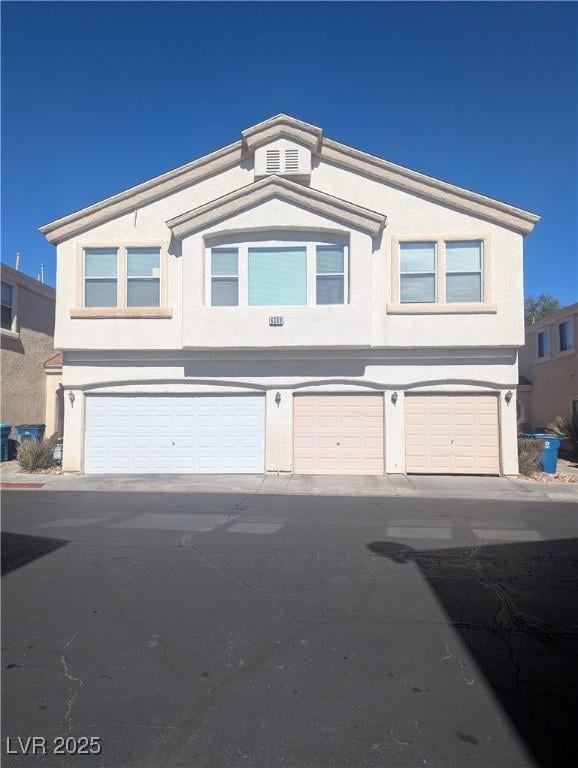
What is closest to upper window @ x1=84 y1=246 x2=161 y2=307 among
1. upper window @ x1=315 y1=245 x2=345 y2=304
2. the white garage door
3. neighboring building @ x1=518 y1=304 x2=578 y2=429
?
the white garage door

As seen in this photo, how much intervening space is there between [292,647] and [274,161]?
13.9 meters

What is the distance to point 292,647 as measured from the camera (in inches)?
177

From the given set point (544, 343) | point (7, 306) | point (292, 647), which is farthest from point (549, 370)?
point (292, 647)

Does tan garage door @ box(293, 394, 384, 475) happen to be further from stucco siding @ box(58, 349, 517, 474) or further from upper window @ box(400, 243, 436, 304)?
upper window @ box(400, 243, 436, 304)

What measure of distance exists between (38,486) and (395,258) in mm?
10542

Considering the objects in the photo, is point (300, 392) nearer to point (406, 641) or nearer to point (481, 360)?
point (481, 360)

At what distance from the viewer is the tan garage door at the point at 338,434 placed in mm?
15227

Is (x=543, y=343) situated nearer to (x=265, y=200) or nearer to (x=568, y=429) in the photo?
(x=568, y=429)

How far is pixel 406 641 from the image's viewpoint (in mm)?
4613

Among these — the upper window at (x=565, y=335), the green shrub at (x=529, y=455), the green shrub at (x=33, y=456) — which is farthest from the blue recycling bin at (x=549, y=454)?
the green shrub at (x=33, y=456)

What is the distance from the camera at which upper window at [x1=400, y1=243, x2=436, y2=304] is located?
1518 centimetres

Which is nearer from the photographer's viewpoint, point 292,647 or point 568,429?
point 292,647

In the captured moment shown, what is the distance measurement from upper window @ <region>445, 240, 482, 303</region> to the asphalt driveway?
26.2 feet

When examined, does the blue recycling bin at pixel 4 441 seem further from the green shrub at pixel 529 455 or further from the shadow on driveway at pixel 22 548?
the green shrub at pixel 529 455
